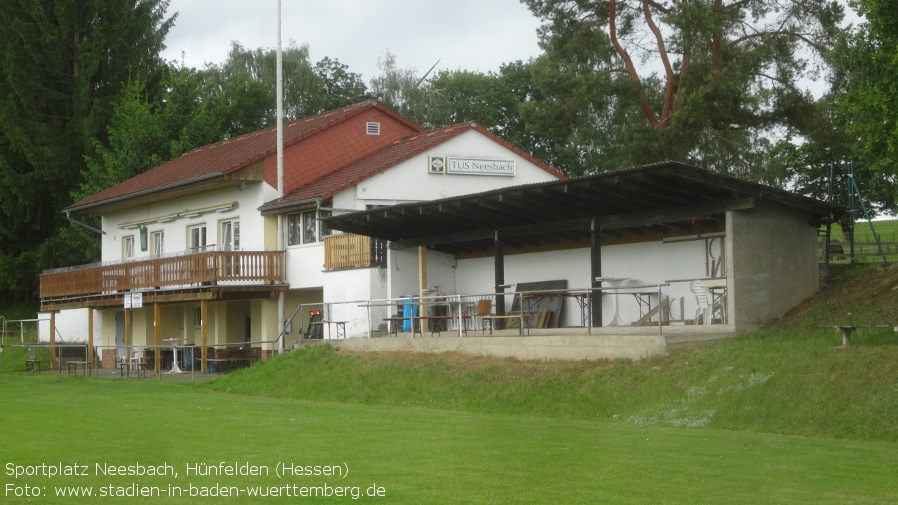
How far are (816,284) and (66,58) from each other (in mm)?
40633

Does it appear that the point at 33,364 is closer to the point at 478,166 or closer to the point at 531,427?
the point at 478,166

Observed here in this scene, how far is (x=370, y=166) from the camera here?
35812mm

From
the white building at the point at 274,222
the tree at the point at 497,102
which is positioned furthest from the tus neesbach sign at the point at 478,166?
the tree at the point at 497,102

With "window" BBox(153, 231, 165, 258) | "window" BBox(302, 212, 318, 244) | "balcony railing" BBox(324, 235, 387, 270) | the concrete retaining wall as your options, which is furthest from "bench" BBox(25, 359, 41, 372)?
the concrete retaining wall

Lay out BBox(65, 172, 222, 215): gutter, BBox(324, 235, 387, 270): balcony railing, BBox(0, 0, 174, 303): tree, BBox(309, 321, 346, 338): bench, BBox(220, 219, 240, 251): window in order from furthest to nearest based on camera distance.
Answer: BBox(0, 0, 174, 303): tree < BBox(220, 219, 240, 251): window < BBox(65, 172, 222, 215): gutter < BBox(324, 235, 387, 270): balcony railing < BBox(309, 321, 346, 338): bench

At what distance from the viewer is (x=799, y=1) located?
3584 centimetres

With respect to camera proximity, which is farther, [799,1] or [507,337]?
[799,1]

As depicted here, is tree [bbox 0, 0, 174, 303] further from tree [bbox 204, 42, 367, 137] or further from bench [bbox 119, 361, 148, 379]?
bench [bbox 119, 361, 148, 379]

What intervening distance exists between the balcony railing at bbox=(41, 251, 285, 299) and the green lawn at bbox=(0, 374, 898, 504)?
48.8 feet

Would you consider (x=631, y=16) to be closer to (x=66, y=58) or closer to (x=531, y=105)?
(x=531, y=105)

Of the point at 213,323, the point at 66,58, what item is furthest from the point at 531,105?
the point at 66,58

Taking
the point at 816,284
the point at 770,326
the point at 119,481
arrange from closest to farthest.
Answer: the point at 119,481
the point at 770,326
the point at 816,284

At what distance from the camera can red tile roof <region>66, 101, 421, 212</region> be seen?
37697 millimetres

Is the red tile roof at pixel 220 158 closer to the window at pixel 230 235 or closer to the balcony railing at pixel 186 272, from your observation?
the window at pixel 230 235
